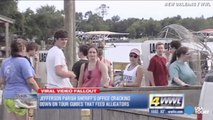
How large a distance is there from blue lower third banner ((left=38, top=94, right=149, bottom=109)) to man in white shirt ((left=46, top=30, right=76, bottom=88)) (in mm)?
1773

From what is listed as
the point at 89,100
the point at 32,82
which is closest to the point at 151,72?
the point at 32,82

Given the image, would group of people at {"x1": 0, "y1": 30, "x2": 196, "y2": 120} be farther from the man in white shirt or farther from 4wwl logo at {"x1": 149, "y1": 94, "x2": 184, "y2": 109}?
4wwl logo at {"x1": 149, "y1": 94, "x2": 184, "y2": 109}

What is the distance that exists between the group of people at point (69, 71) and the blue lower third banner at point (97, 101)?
144 centimetres

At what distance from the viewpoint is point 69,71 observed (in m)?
8.30

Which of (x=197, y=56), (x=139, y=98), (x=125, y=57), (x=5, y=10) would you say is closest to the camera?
(x=139, y=98)

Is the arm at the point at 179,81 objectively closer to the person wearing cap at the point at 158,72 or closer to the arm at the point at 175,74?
the arm at the point at 175,74

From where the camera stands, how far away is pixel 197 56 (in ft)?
39.0

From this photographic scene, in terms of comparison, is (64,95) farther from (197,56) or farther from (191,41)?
(191,41)

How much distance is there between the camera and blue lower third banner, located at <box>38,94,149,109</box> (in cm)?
588

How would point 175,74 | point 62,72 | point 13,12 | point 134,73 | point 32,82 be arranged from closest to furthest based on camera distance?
point 32,82 → point 62,72 → point 175,74 → point 134,73 → point 13,12

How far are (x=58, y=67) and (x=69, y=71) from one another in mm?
506

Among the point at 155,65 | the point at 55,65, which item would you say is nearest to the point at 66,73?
the point at 55,65

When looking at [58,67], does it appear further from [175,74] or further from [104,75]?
[175,74]

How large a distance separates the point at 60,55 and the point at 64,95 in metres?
2.01
